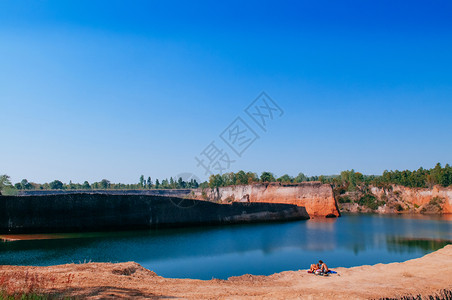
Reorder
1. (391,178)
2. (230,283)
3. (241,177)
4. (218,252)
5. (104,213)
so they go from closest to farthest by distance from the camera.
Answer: (230,283) < (218,252) < (104,213) < (391,178) < (241,177)

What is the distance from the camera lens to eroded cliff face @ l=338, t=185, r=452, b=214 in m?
46.8

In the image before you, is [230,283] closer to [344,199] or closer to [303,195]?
[303,195]

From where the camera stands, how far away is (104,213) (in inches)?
1020

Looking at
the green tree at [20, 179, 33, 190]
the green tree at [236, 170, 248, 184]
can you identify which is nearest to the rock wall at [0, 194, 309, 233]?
the green tree at [236, 170, 248, 184]

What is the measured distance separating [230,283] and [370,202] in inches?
2056

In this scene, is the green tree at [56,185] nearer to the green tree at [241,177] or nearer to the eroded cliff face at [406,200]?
the green tree at [241,177]

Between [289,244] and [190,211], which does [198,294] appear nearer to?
[289,244]

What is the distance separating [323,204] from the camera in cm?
4500

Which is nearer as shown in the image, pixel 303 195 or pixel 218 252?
pixel 218 252

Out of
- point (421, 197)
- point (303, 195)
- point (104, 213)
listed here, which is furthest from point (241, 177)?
point (104, 213)

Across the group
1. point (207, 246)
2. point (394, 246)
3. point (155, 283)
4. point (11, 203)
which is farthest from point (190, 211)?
point (155, 283)

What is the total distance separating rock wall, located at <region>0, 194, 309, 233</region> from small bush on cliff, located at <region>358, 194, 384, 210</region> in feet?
97.7

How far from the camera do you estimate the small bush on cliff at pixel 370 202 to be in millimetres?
54312

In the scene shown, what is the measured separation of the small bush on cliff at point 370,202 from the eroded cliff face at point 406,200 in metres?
0.25
